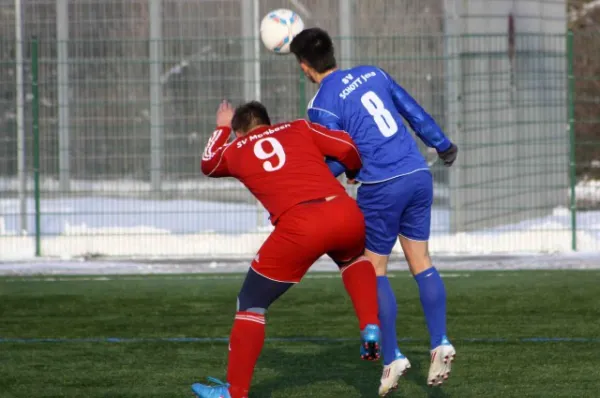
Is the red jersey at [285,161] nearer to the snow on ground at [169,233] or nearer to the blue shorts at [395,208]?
the blue shorts at [395,208]

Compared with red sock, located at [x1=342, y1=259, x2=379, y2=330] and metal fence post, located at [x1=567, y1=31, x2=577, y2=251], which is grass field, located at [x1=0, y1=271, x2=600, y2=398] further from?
metal fence post, located at [x1=567, y1=31, x2=577, y2=251]

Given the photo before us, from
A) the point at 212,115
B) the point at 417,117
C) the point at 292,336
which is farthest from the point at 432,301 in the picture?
the point at 212,115

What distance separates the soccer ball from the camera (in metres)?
8.84

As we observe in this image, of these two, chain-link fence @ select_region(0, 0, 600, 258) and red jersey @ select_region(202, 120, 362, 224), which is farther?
chain-link fence @ select_region(0, 0, 600, 258)

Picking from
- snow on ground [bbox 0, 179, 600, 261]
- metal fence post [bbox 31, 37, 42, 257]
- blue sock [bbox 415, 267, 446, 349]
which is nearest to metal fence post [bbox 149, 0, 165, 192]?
snow on ground [bbox 0, 179, 600, 261]

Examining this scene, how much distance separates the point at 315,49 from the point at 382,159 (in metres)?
0.66

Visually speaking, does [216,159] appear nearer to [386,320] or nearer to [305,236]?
[305,236]

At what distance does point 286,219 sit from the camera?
20.4ft

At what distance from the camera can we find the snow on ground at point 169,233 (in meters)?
14.7

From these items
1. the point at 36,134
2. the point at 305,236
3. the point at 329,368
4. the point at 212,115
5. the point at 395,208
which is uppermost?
the point at 212,115

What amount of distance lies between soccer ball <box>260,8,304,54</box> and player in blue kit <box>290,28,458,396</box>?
2014 millimetres

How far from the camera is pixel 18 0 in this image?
53.9 feet

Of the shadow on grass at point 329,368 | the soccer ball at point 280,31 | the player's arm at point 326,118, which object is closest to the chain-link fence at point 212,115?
the soccer ball at point 280,31

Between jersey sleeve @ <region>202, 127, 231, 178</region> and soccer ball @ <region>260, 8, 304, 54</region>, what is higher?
soccer ball @ <region>260, 8, 304, 54</region>
